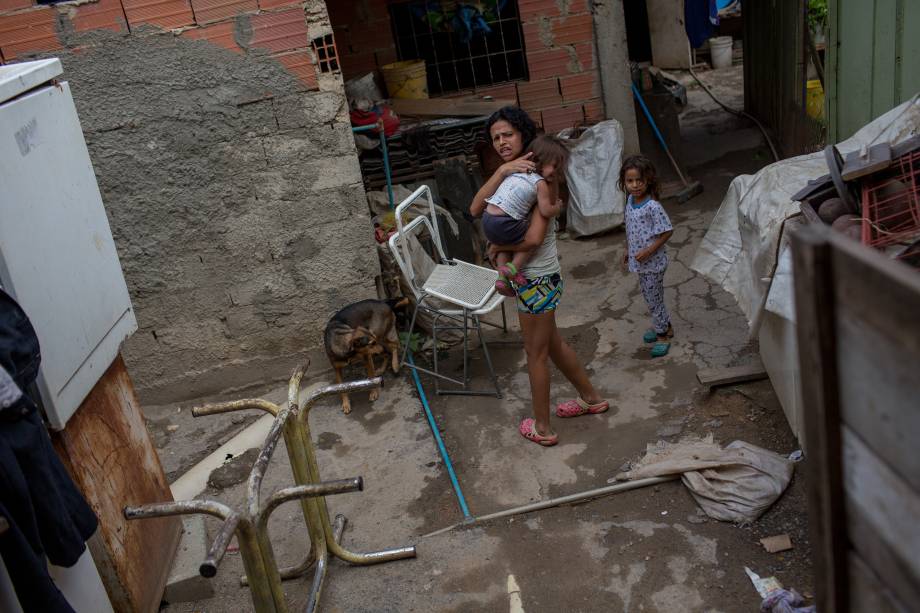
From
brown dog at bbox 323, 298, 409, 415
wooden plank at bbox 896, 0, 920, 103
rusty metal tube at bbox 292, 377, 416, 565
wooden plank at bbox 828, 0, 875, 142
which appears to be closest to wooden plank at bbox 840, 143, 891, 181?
wooden plank at bbox 896, 0, 920, 103

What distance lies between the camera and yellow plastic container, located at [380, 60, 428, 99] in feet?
25.4

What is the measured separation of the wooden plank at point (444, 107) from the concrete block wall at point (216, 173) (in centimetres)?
235

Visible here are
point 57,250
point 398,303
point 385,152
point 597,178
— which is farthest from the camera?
point 597,178

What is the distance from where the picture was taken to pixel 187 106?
5.23 m

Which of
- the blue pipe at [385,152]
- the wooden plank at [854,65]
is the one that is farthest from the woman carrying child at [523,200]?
the blue pipe at [385,152]

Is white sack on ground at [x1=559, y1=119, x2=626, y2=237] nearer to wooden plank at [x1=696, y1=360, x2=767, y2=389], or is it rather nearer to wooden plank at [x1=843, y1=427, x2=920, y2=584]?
wooden plank at [x1=696, y1=360, x2=767, y2=389]

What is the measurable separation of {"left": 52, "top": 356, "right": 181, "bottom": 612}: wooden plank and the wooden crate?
271cm

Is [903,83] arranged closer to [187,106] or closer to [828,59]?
[828,59]

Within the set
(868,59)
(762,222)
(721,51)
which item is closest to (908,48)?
(868,59)

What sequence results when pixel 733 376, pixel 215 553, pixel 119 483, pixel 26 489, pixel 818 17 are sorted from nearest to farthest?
pixel 215 553 → pixel 26 489 → pixel 119 483 → pixel 733 376 → pixel 818 17

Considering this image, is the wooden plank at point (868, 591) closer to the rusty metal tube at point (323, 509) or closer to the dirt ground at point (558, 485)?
the dirt ground at point (558, 485)

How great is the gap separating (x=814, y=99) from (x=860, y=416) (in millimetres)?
7270

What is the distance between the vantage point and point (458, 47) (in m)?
8.13

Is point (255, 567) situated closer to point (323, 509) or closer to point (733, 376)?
Answer: point (323, 509)
